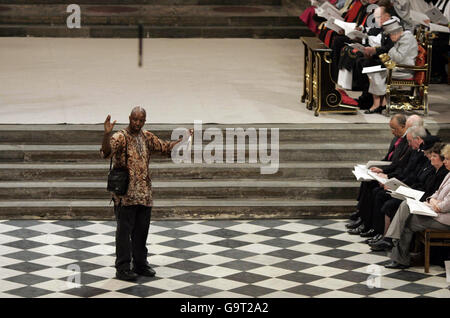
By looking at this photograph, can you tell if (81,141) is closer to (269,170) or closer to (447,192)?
(269,170)

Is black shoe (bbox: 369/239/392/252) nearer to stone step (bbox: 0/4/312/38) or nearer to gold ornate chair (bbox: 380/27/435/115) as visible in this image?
gold ornate chair (bbox: 380/27/435/115)

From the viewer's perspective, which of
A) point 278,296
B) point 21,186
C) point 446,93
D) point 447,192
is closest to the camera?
point 278,296

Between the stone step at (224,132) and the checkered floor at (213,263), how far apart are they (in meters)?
1.58

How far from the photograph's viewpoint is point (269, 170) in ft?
41.5

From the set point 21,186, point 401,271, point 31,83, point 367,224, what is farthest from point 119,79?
point 401,271

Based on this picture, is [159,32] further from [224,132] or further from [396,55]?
[396,55]

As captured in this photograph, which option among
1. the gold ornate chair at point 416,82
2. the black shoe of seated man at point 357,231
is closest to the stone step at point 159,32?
the gold ornate chair at point 416,82

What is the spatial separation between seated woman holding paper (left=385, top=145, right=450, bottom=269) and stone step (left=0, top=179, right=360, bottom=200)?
2024mm

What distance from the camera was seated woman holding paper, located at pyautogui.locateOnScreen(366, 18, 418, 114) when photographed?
1355 centimetres

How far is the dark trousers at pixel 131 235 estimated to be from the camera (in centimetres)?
984

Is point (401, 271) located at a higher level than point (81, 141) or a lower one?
lower

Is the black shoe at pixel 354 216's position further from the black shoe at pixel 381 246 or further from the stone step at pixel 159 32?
the stone step at pixel 159 32

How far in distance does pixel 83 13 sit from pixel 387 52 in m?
8.21

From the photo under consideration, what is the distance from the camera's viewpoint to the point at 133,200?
9773 mm
